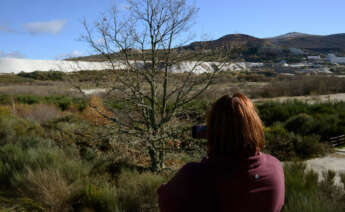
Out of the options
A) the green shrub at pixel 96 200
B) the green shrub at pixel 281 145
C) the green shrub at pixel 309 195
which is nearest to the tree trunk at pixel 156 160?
the green shrub at pixel 96 200

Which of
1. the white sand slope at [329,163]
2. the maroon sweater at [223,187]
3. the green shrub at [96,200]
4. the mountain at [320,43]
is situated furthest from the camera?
the mountain at [320,43]

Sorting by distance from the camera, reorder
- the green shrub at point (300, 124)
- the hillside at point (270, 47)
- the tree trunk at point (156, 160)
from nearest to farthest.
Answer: the tree trunk at point (156, 160)
the hillside at point (270, 47)
the green shrub at point (300, 124)

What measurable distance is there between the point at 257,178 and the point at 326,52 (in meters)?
125

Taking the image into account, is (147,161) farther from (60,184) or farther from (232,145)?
(232,145)

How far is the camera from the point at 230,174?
1.45m

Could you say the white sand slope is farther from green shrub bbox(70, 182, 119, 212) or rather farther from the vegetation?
green shrub bbox(70, 182, 119, 212)

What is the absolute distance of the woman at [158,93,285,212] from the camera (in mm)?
1411

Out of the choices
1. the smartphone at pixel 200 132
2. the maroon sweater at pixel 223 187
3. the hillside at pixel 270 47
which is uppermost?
the hillside at pixel 270 47

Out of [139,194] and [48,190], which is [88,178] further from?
[139,194]

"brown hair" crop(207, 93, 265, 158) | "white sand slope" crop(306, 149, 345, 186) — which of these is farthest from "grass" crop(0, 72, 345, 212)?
"brown hair" crop(207, 93, 265, 158)

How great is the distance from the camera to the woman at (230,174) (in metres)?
1.41

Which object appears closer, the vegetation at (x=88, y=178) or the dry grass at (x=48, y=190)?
the vegetation at (x=88, y=178)

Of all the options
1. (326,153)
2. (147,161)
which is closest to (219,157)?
(147,161)

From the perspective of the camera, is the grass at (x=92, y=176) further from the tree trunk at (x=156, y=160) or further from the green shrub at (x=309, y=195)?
the tree trunk at (x=156, y=160)
